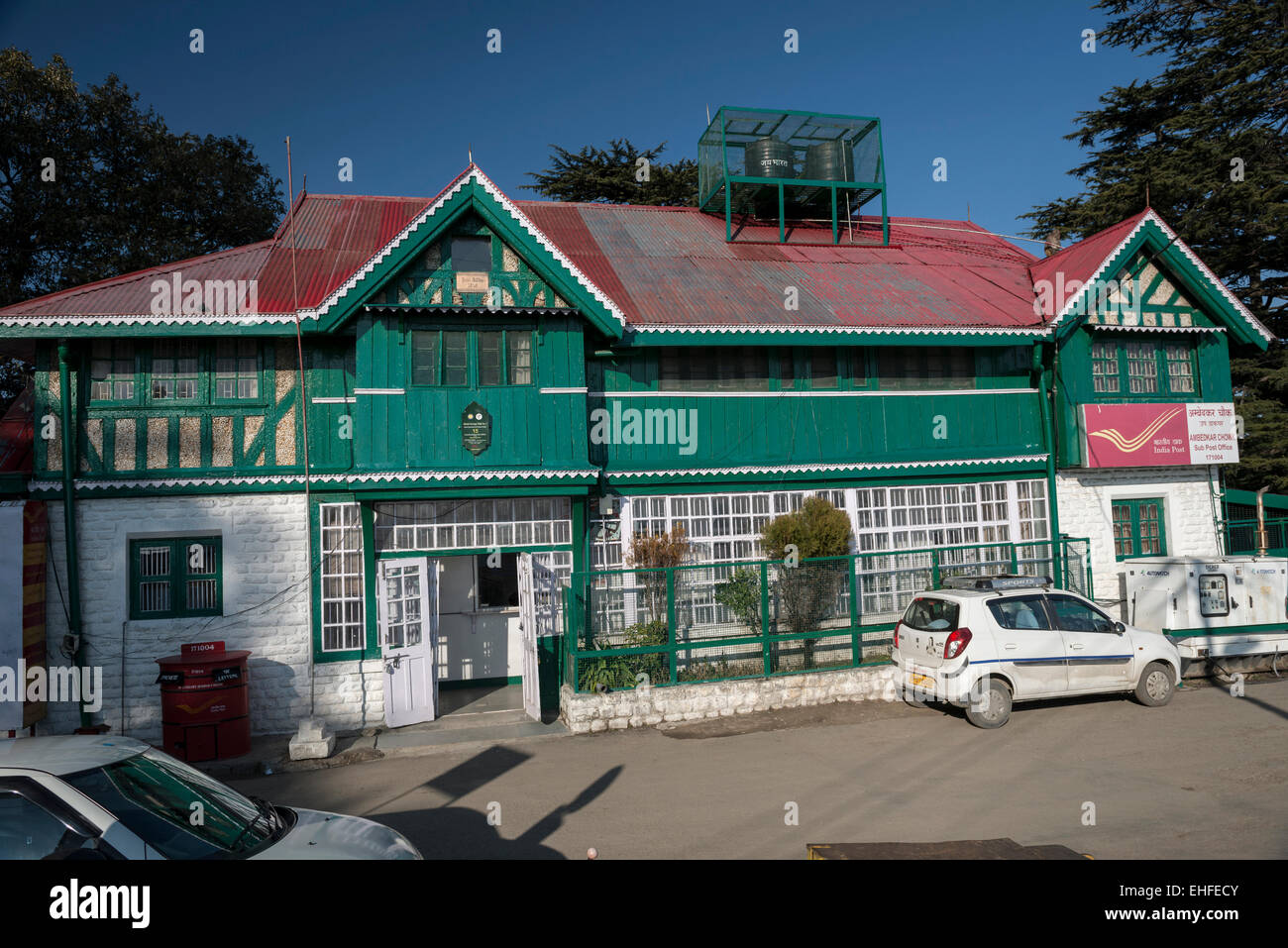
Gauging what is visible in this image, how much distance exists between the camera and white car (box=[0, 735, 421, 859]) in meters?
4.28

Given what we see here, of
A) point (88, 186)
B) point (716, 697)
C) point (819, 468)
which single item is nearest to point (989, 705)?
point (716, 697)

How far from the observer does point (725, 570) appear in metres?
12.7

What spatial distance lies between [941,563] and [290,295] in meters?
11.3

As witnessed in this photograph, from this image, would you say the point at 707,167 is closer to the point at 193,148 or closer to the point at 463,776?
the point at 463,776

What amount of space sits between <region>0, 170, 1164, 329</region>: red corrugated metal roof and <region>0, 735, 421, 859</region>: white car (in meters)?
8.50

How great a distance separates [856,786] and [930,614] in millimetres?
3326

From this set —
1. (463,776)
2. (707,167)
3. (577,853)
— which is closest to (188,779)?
(577,853)

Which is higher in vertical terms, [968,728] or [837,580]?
[837,580]

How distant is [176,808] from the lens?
4809 millimetres

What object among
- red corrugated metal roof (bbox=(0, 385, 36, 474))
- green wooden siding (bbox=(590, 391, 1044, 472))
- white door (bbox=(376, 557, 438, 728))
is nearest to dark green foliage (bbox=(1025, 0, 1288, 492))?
green wooden siding (bbox=(590, 391, 1044, 472))

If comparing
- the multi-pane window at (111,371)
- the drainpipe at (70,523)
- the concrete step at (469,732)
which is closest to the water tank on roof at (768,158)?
the multi-pane window at (111,371)

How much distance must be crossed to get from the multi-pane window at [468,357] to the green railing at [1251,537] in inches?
551

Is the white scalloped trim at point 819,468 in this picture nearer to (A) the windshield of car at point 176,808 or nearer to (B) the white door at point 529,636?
(B) the white door at point 529,636

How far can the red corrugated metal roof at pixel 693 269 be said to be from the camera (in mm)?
13258
